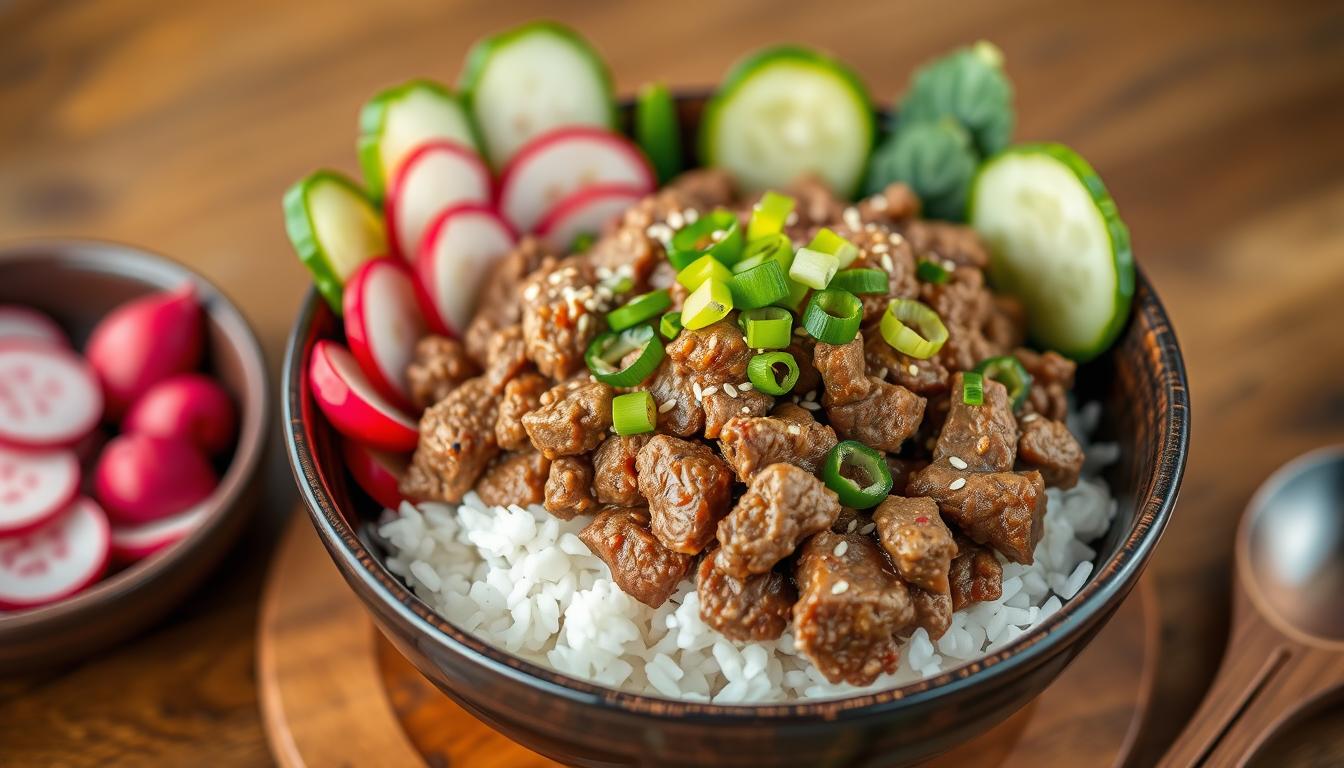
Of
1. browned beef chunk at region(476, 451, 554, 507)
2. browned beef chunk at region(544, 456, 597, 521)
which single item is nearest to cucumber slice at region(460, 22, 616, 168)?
browned beef chunk at region(476, 451, 554, 507)

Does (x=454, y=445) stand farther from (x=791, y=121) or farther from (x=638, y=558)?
(x=791, y=121)

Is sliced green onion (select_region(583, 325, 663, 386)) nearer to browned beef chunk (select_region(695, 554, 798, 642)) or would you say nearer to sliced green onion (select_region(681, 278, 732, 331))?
sliced green onion (select_region(681, 278, 732, 331))

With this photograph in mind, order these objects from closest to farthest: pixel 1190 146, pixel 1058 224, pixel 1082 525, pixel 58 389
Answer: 1. pixel 1082 525
2. pixel 1058 224
3. pixel 58 389
4. pixel 1190 146

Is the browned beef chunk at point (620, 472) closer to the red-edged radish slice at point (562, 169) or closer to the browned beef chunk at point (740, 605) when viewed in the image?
the browned beef chunk at point (740, 605)

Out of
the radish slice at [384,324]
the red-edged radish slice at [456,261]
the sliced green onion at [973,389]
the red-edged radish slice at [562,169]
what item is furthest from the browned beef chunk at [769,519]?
the red-edged radish slice at [562,169]

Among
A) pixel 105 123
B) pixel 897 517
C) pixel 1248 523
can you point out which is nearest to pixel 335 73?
pixel 105 123

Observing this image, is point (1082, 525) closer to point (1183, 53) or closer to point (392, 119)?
point (392, 119)
